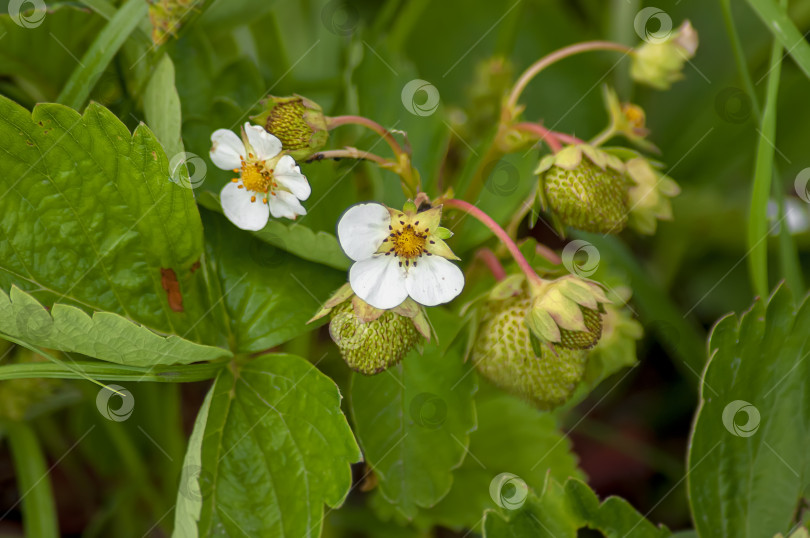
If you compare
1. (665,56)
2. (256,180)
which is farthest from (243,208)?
(665,56)

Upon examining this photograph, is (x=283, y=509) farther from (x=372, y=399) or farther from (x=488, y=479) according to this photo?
(x=488, y=479)
